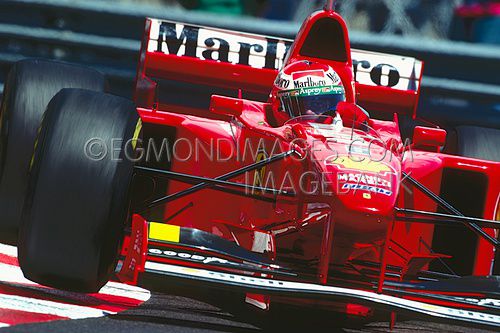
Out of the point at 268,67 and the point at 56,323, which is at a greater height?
the point at 268,67

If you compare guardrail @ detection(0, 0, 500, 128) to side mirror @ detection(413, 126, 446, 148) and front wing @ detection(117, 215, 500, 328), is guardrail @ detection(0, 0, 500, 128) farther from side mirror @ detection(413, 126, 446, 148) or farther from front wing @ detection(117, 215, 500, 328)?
front wing @ detection(117, 215, 500, 328)

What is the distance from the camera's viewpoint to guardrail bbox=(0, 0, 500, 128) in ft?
29.0

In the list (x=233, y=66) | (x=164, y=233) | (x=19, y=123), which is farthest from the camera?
(x=233, y=66)

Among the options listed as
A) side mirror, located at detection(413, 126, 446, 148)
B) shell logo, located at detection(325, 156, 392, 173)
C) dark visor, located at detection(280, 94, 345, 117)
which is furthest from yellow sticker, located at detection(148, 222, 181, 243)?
side mirror, located at detection(413, 126, 446, 148)

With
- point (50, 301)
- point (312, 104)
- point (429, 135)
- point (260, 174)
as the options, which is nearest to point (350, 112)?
point (312, 104)

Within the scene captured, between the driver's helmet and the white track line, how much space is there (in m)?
1.60

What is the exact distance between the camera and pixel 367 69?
701 centimetres

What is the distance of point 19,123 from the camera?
525 centimetres

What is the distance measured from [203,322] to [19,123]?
4.67 feet

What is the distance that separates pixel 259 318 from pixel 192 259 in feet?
1.95

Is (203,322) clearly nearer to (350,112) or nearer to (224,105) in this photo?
(224,105)

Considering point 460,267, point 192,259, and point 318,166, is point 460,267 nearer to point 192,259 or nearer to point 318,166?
point 318,166

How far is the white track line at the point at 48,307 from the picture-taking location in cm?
447

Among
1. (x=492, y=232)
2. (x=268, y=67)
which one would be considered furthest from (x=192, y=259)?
(x=268, y=67)
